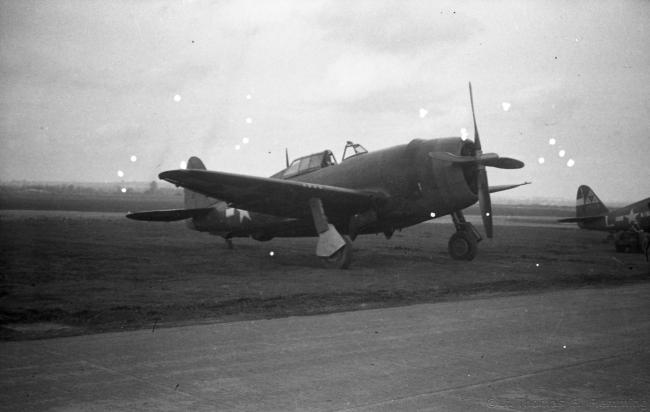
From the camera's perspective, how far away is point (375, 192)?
14375mm

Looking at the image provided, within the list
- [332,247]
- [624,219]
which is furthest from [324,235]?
[624,219]

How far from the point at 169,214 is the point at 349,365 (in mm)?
12550

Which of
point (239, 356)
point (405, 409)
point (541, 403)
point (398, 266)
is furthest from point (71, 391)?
point (398, 266)

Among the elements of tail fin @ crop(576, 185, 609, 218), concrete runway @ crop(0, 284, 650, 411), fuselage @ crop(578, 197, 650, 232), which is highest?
tail fin @ crop(576, 185, 609, 218)

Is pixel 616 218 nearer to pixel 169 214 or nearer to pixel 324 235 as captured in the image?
pixel 324 235

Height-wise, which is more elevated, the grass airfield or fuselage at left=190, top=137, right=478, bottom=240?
fuselage at left=190, top=137, right=478, bottom=240

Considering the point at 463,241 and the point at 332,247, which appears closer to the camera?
the point at 332,247

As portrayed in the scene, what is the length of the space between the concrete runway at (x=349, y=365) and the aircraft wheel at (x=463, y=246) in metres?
7.82

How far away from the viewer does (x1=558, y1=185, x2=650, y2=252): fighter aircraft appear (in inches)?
785

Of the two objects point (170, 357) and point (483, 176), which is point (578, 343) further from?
point (483, 176)

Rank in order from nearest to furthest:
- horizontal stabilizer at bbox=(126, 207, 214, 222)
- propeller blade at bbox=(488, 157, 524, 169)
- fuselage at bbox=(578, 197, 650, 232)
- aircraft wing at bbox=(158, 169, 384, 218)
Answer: aircraft wing at bbox=(158, 169, 384, 218) < propeller blade at bbox=(488, 157, 524, 169) < horizontal stabilizer at bbox=(126, 207, 214, 222) < fuselage at bbox=(578, 197, 650, 232)

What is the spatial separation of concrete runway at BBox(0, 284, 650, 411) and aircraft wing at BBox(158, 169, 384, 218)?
19.0 feet

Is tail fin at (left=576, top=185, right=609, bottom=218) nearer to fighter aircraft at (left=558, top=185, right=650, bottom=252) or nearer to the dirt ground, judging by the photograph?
fighter aircraft at (left=558, top=185, right=650, bottom=252)

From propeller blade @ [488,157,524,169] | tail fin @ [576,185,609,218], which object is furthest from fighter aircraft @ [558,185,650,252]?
propeller blade @ [488,157,524,169]
